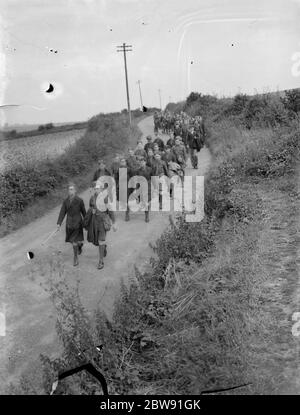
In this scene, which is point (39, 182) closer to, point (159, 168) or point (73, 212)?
point (159, 168)

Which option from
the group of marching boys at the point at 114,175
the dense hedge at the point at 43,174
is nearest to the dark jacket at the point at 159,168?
the group of marching boys at the point at 114,175

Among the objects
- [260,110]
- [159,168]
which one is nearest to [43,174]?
[159,168]

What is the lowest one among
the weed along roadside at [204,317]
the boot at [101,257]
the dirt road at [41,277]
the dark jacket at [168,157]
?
the dirt road at [41,277]

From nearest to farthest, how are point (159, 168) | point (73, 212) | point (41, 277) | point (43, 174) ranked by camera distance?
point (41, 277) → point (73, 212) → point (159, 168) → point (43, 174)

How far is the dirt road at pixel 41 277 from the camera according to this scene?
645 centimetres

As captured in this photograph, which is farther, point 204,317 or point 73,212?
point 73,212

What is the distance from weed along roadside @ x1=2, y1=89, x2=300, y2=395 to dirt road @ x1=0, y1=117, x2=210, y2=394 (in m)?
0.36

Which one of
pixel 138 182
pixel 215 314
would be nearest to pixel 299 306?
pixel 215 314

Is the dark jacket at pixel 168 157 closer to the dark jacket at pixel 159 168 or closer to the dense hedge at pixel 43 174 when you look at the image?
the dark jacket at pixel 159 168

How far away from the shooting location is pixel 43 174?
15.2 metres

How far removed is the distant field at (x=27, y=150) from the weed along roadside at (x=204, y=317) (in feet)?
22.6

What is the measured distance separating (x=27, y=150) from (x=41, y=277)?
25.6 ft

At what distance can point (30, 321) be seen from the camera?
7.23 meters

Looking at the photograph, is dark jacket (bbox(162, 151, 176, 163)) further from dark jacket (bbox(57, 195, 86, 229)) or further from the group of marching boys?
dark jacket (bbox(57, 195, 86, 229))
